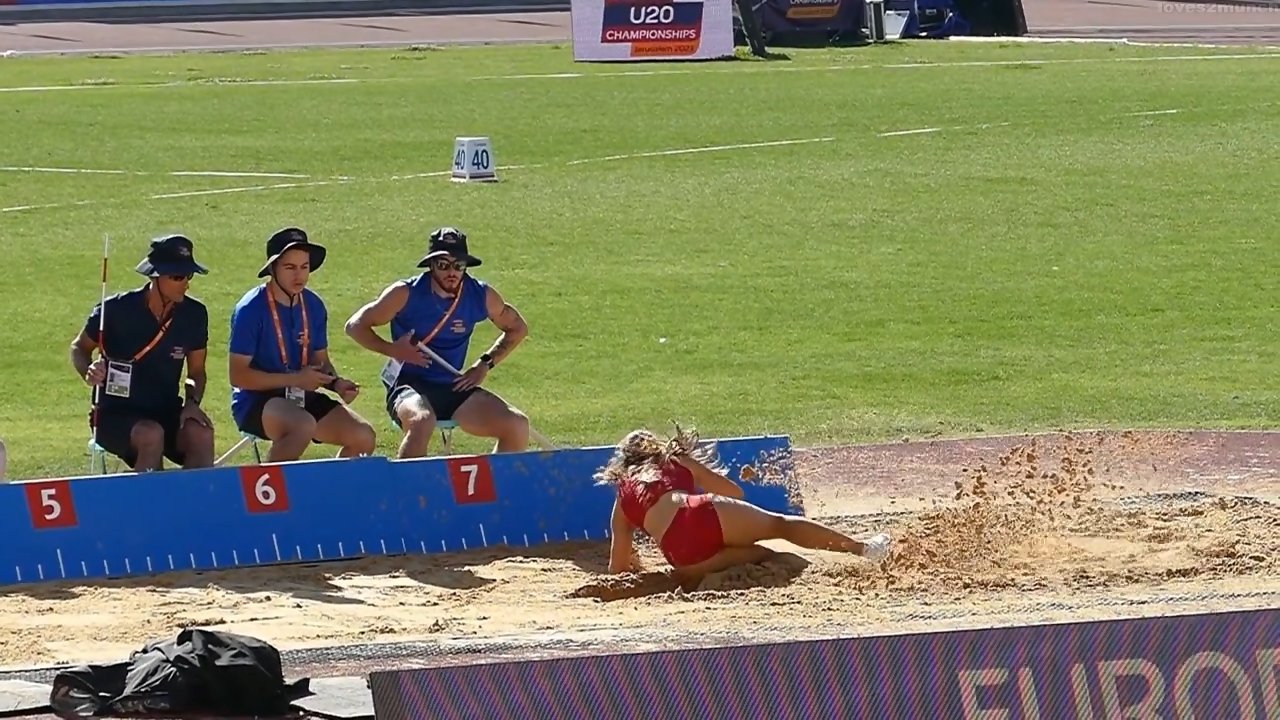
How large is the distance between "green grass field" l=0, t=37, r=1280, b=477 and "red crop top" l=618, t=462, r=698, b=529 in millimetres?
3186

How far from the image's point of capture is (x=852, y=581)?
9711mm

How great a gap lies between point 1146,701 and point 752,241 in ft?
44.9

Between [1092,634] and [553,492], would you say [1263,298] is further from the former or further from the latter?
[1092,634]

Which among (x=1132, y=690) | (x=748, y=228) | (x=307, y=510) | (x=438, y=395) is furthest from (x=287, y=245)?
(x=748, y=228)

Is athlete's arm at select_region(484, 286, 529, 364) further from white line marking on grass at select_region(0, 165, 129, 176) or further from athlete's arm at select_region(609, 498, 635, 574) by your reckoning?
white line marking on grass at select_region(0, 165, 129, 176)

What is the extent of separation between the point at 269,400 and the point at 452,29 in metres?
34.6

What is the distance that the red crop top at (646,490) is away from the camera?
993 cm

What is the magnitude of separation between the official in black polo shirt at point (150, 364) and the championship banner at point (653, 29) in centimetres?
2404

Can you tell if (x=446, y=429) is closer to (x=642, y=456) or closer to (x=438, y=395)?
(x=438, y=395)

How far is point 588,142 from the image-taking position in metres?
25.8

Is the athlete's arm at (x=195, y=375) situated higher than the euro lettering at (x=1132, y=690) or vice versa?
the athlete's arm at (x=195, y=375)

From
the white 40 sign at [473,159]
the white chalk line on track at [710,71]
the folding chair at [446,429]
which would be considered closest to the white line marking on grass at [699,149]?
the white 40 sign at [473,159]

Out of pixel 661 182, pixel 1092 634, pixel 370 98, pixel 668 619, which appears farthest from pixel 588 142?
pixel 1092 634

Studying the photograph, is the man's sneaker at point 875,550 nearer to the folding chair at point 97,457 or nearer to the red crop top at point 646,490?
the red crop top at point 646,490
